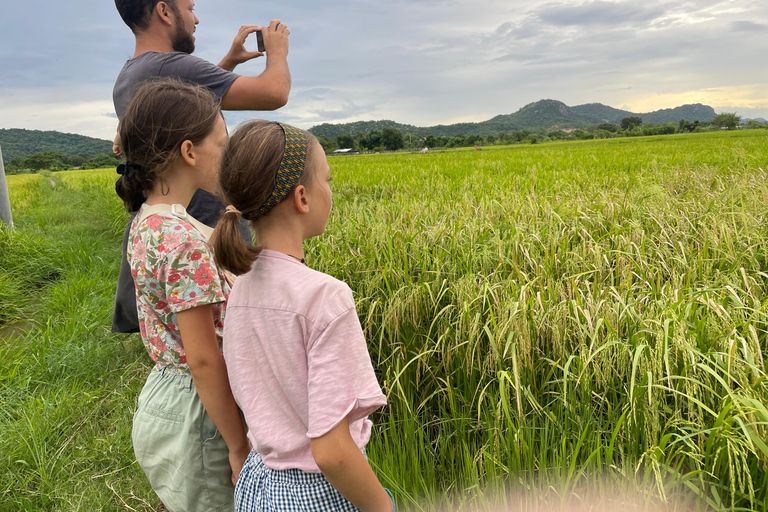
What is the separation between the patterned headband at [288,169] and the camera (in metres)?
0.90

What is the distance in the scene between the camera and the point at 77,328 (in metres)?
3.62

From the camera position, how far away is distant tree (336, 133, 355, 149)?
42.9m

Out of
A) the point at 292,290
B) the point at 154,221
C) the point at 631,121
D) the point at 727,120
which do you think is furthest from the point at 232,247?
the point at 631,121

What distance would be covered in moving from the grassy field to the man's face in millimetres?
1374

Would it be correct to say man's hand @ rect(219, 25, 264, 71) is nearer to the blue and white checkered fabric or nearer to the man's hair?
the man's hair

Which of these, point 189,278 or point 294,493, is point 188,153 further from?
point 294,493

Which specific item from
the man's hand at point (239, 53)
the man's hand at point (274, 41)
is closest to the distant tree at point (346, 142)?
the man's hand at point (239, 53)

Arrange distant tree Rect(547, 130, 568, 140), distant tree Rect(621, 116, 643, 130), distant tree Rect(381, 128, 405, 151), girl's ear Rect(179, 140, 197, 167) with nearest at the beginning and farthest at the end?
girl's ear Rect(179, 140, 197, 167) < distant tree Rect(381, 128, 405, 151) < distant tree Rect(547, 130, 568, 140) < distant tree Rect(621, 116, 643, 130)

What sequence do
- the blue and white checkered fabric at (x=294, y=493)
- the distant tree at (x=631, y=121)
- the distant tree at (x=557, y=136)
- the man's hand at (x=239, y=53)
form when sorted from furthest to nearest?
the distant tree at (x=631, y=121) < the distant tree at (x=557, y=136) < the man's hand at (x=239, y=53) < the blue and white checkered fabric at (x=294, y=493)

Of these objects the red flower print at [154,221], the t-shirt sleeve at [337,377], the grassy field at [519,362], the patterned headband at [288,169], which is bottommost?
the grassy field at [519,362]

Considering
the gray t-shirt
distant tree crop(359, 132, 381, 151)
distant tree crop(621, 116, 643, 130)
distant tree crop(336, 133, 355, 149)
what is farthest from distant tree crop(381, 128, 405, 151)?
the gray t-shirt

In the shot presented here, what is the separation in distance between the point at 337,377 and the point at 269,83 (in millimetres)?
1400

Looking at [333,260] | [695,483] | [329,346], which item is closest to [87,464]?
[333,260]

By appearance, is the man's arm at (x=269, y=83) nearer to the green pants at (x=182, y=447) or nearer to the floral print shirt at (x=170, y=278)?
the floral print shirt at (x=170, y=278)
